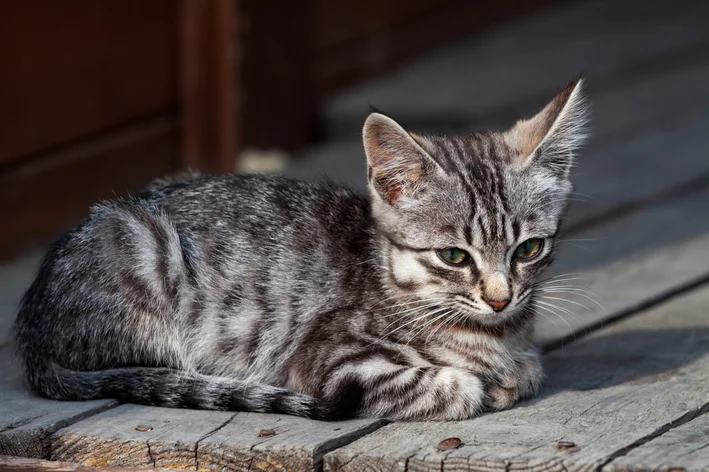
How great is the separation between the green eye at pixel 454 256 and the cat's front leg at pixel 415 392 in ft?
1.16

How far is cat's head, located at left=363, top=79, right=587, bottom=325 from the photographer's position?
379 centimetres

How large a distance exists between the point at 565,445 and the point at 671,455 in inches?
11.3

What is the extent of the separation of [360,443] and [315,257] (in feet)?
2.84

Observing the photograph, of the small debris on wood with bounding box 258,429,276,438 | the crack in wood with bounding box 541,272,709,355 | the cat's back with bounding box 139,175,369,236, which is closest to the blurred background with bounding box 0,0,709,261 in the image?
the crack in wood with bounding box 541,272,709,355

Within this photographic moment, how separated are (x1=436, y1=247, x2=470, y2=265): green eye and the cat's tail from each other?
0.58m

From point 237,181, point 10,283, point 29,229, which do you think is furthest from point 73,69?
point 237,181

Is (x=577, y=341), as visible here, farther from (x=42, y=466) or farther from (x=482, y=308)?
(x=42, y=466)

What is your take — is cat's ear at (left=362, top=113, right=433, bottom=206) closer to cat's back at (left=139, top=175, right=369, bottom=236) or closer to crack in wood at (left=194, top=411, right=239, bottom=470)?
cat's back at (left=139, top=175, right=369, bottom=236)

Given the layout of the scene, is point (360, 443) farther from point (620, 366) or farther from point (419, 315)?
point (620, 366)

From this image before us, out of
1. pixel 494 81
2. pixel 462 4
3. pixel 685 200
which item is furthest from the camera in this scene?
pixel 462 4

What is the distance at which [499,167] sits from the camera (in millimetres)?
3959

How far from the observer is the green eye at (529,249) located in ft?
12.6

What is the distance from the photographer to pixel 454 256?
3828mm

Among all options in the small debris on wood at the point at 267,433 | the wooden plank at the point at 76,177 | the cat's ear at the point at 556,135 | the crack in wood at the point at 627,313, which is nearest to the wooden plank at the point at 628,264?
the crack in wood at the point at 627,313
